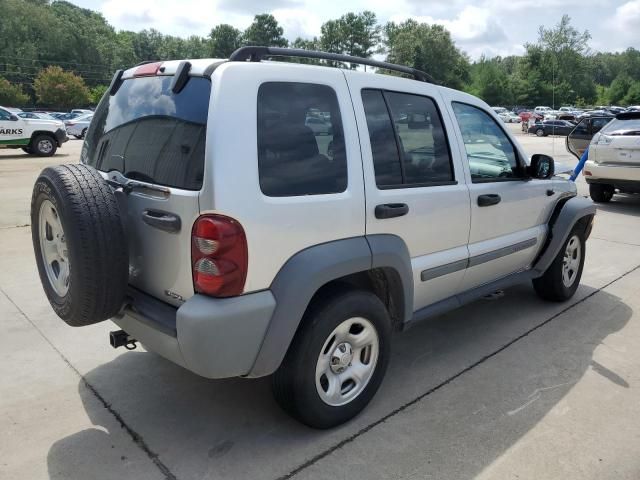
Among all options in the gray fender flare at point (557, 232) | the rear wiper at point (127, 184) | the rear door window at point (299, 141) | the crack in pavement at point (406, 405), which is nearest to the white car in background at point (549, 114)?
the gray fender flare at point (557, 232)

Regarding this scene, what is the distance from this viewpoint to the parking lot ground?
2580 millimetres

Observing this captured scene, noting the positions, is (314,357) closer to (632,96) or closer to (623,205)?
(623,205)

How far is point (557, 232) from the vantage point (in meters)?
4.38

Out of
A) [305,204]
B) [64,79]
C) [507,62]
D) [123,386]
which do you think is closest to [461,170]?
[305,204]

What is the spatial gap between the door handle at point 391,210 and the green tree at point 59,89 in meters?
69.6

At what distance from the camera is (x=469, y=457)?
8.68ft

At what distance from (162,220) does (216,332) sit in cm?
60

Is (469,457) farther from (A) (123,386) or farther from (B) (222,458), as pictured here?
(A) (123,386)

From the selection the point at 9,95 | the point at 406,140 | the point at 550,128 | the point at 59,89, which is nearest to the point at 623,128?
the point at 406,140

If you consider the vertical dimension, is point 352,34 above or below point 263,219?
above

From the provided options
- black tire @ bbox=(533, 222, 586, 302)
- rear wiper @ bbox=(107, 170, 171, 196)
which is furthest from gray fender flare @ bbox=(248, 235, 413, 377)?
black tire @ bbox=(533, 222, 586, 302)

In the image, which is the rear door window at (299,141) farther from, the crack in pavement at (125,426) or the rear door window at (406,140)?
the crack in pavement at (125,426)

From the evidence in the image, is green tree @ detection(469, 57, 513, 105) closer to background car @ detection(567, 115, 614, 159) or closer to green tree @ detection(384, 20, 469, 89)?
green tree @ detection(384, 20, 469, 89)

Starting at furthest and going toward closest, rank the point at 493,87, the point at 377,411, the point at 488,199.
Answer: the point at 493,87, the point at 488,199, the point at 377,411
